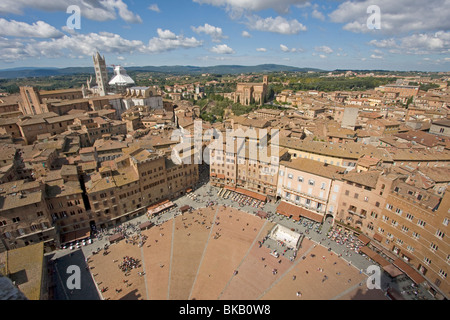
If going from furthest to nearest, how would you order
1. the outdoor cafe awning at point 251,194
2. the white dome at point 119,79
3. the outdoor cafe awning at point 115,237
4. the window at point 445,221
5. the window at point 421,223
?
the white dome at point 119,79, the outdoor cafe awning at point 251,194, the outdoor cafe awning at point 115,237, the window at point 421,223, the window at point 445,221

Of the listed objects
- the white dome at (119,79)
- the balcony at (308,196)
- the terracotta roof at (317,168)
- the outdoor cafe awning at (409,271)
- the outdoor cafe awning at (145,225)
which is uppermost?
the white dome at (119,79)

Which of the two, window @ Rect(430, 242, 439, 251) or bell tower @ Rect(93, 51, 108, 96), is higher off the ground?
bell tower @ Rect(93, 51, 108, 96)

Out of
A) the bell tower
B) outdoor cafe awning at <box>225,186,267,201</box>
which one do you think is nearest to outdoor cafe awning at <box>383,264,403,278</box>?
outdoor cafe awning at <box>225,186,267,201</box>

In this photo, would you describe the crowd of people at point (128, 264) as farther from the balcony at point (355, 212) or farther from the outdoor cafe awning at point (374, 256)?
the balcony at point (355, 212)

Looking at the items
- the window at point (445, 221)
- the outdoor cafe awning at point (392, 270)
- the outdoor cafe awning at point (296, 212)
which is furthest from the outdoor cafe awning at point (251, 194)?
the window at point (445, 221)

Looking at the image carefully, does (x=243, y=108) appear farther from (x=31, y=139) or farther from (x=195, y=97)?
(x=31, y=139)

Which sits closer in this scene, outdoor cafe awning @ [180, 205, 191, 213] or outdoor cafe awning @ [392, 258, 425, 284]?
outdoor cafe awning @ [392, 258, 425, 284]

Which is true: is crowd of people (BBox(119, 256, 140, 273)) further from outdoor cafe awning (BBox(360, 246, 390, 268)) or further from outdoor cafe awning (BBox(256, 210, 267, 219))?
outdoor cafe awning (BBox(360, 246, 390, 268))

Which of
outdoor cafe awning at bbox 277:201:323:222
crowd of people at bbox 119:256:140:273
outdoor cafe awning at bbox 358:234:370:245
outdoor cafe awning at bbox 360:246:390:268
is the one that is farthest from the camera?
outdoor cafe awning at bbox 277:201:323:222

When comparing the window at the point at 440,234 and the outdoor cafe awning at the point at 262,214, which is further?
the outdoor cafe awning at the point at 262,214

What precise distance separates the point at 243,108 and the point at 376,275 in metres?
120

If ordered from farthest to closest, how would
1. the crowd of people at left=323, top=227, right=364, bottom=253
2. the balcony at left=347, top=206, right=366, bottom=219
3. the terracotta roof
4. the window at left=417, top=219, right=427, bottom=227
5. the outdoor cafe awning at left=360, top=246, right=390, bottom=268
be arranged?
the terracotta roof → the balcony at left=347, top=206, right=366, bottom=219 → the crowd of people at left=323, top=227, right=364, bottom=253 → the outdoor cafe awning at left=360, top=246, right=390, bottom=268 → the window at left=417, top=219, right=427, bottom=227

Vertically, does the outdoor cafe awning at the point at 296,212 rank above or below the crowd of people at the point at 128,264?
above

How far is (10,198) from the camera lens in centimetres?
3959
